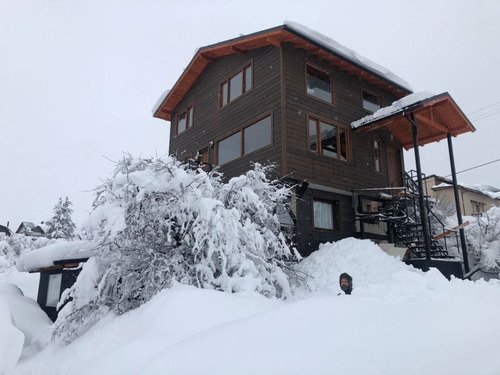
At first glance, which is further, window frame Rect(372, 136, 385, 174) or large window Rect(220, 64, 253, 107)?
window frame Rect(372, 136, 385, 174)

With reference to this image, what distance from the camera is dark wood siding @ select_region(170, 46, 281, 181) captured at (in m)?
12.8

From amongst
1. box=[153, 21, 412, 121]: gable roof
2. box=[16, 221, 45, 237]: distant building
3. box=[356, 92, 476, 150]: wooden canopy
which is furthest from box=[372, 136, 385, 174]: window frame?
box=[16, 221, 45, 237]: distant building

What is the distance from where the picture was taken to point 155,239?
7445 mm

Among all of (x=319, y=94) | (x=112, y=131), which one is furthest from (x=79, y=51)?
(x=319, y=94)

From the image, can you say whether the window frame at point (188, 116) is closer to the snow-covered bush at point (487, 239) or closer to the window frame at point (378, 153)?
the window frame at point (378, 153)

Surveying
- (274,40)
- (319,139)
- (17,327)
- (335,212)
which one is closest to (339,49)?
(274,40)

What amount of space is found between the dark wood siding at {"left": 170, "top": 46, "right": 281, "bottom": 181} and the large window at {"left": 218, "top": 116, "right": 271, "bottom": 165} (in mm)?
219

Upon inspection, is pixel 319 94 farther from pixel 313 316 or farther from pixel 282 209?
pixel 313 316

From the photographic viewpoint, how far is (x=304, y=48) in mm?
13422

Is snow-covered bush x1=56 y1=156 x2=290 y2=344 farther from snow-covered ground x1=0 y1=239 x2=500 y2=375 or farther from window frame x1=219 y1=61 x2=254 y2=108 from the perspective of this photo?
window frame x1=219 y1=61 x2=254 y2=108

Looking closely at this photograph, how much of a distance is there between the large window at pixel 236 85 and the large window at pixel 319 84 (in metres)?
2.25

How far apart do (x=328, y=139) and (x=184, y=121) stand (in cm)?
797

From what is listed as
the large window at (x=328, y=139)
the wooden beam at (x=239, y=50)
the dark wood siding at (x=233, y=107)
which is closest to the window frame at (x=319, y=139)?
the large window at (x=328, y=139)

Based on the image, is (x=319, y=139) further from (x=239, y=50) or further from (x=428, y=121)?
(x=239, y=50)
